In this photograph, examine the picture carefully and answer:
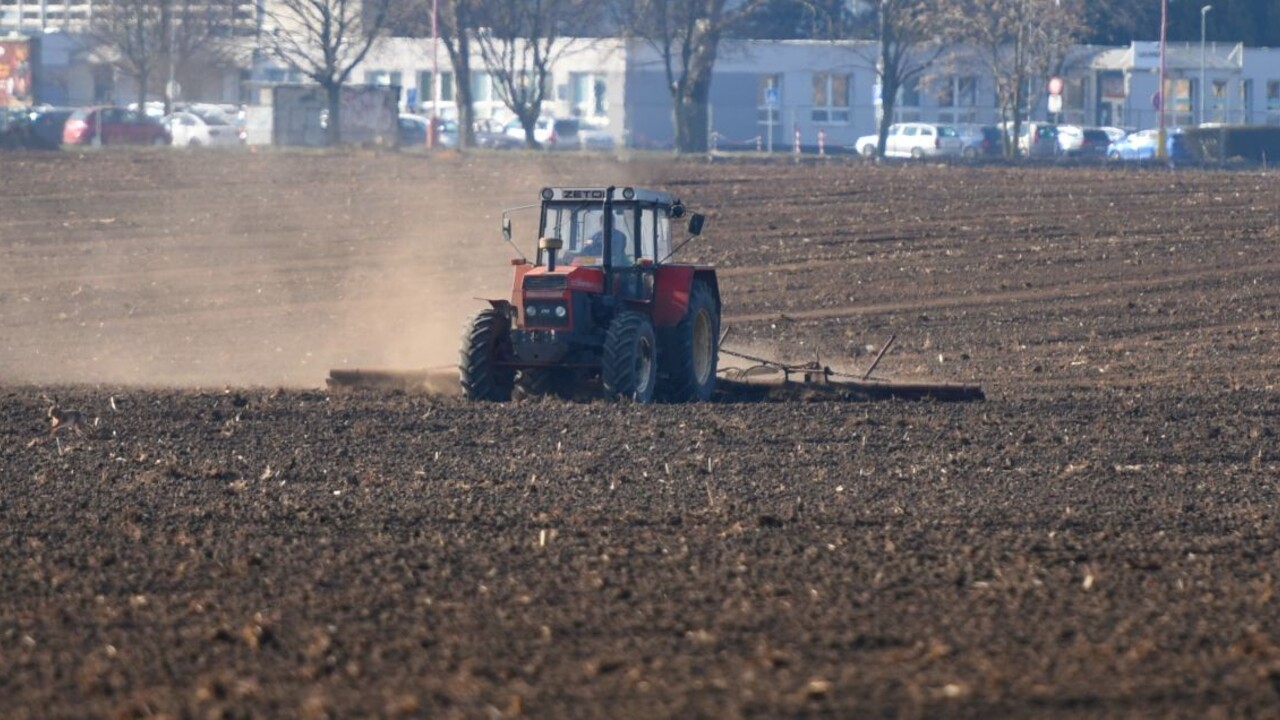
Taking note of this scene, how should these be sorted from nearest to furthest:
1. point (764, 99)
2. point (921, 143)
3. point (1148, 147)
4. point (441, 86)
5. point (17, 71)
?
point (1148, 147) < point (921, 143) < point (764, 99) < point (17, 71) < point (441, 86)

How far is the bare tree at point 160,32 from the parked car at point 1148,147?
30648 mm

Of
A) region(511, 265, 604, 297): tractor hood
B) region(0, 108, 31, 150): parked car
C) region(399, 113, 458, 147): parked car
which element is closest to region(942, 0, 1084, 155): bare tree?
region(399, 113, 458, 147): parked car

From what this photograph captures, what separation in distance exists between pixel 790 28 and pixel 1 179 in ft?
151

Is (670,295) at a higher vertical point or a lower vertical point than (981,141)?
lower

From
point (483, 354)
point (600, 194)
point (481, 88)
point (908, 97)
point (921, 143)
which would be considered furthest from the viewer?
point (481, 88)

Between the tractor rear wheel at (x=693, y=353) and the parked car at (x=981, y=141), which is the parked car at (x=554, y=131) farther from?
the tractor rear wheel at (x=693, y=353)

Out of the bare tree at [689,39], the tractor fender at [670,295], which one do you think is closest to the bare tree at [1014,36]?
the bare tree at [689,39]

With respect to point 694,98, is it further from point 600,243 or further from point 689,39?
point 600,243

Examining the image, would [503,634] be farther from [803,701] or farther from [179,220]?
[179,220]

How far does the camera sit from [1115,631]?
7.71 m

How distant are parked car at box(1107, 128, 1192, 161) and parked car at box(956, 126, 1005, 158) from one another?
3.55 meters

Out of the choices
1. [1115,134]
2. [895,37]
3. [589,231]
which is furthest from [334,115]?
[589,231]

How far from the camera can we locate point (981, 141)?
61000 mm

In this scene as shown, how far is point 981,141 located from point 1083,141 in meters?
3.45
